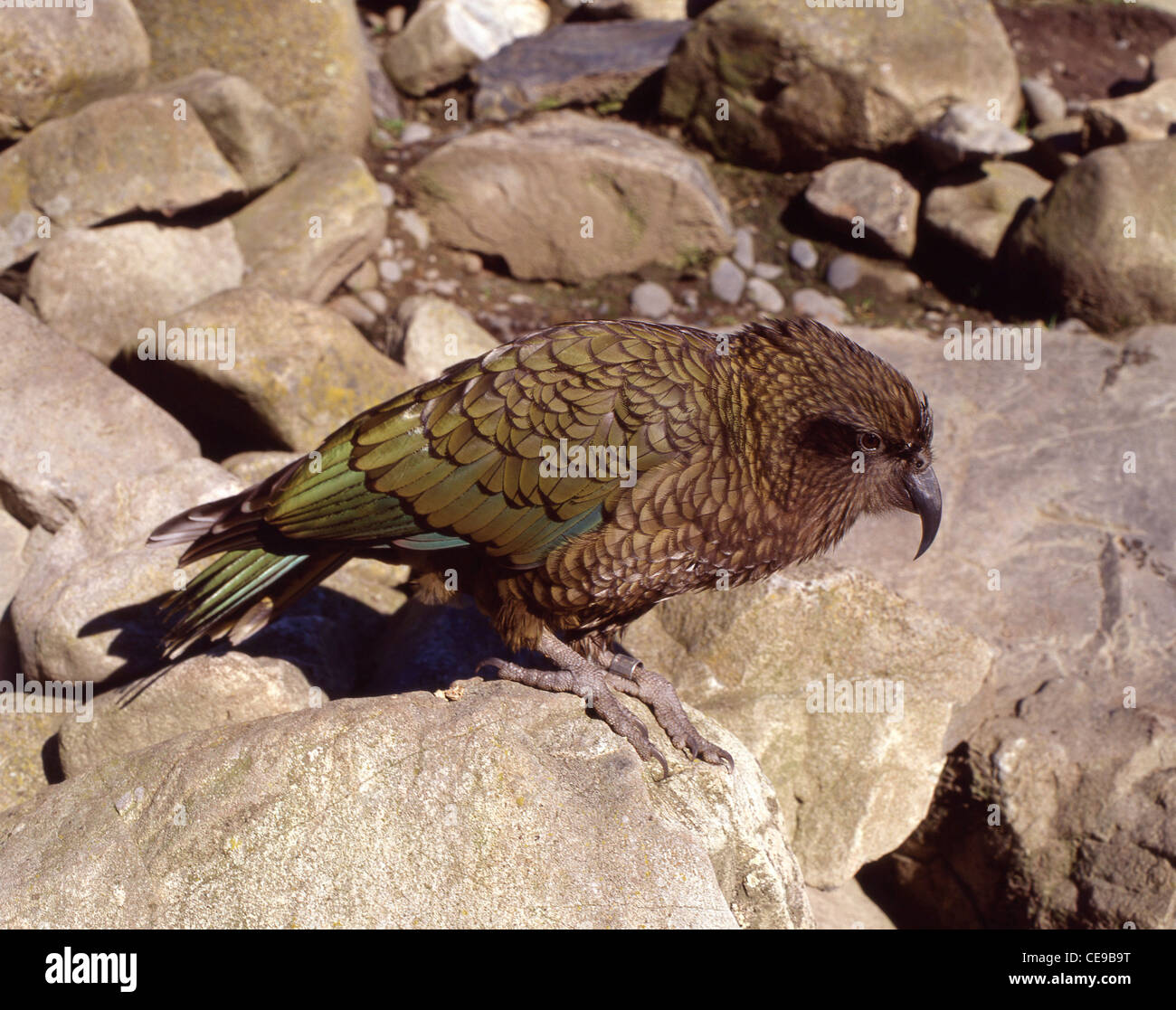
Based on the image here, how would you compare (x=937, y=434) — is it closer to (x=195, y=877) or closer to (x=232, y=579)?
(x=232, y=579)

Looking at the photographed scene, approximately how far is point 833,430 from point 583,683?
1242mm

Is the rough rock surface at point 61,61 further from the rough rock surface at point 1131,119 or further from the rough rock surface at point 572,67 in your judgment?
the rough rock surface at point 1131,119

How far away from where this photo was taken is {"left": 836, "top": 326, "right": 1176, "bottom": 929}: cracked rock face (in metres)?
4.40

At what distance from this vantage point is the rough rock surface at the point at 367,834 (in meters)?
2.88

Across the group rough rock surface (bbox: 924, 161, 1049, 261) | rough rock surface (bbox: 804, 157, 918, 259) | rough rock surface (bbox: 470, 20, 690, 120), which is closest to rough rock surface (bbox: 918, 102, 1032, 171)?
rough rock surface (bbox: 924, 161, 1049, 261)

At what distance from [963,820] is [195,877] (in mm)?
3286

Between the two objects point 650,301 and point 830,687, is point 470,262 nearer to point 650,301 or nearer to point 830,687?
point 650,301

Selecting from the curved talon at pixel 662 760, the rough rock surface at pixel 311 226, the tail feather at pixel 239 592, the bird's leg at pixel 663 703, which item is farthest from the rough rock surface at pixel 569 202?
the curved talon at pixel 662 760

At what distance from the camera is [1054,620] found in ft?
17.1

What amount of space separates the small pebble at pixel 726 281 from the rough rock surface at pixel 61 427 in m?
4.38

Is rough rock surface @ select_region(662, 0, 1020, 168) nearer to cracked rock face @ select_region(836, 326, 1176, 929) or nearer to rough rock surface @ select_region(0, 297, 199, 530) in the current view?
cracked rock face @ select_region(836, 326, 1176, 929)

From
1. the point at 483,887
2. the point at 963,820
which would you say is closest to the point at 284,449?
the point at 483,887

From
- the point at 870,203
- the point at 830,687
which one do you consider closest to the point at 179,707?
the point at 830,687

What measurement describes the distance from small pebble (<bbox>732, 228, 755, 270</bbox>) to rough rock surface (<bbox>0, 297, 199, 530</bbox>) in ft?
15.6
